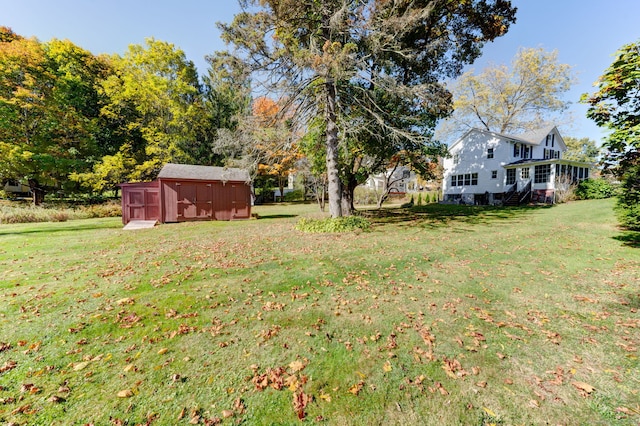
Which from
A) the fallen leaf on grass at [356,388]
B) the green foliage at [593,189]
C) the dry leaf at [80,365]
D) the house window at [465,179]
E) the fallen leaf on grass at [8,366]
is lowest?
the fallen leaf on grass at [356,388]

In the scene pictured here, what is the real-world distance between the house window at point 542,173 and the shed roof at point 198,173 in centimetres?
2562

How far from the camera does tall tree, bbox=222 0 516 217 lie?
34.6ft

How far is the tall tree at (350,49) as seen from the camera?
10547mm

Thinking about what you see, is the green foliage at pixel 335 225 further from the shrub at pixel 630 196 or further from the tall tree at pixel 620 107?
the shrub at pixel 630 196

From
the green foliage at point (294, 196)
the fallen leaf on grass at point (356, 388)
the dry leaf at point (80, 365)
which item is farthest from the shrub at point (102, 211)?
the green foliage at point (294, 196)

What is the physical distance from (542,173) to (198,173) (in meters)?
29.1

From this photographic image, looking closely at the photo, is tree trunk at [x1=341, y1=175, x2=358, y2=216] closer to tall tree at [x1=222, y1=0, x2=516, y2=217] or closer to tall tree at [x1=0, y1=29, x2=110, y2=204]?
tall tree at [x1=222, y1=0, x2=516, y2=217]

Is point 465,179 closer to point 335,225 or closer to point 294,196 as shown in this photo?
point 335,225

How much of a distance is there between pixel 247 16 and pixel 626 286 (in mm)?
14686

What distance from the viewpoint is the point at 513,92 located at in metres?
32.9

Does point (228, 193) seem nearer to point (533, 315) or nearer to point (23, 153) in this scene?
point (23, 153)

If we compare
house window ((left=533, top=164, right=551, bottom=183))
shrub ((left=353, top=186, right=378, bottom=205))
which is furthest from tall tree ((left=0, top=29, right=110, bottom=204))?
house window ((left=533, top=164, right=551, bottom=183))

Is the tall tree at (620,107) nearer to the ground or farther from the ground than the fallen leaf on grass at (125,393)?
farther from the ground

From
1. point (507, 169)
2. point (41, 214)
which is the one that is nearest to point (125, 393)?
point (41, 214)
